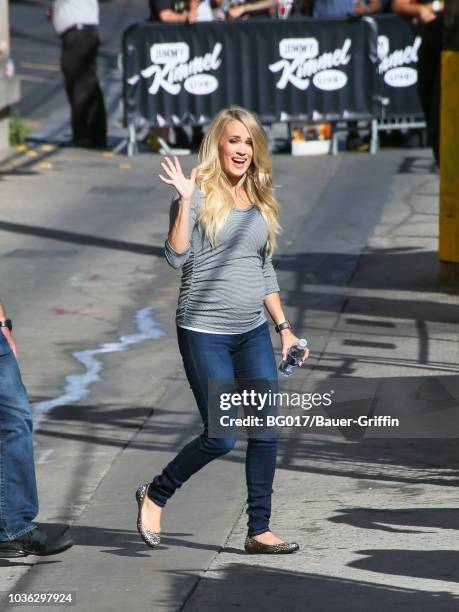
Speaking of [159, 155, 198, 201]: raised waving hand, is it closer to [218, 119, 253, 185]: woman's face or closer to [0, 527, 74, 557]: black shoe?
[218, 119, 253, 185]: woman's face

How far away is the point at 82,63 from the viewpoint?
1919 cm

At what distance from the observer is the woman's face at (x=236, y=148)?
6.11 m

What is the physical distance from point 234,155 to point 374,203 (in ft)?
31.2

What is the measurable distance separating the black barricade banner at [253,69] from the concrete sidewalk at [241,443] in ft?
6.05

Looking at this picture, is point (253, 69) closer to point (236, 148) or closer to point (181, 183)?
point (236, 148)

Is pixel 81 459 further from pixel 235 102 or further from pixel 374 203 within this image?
pixel 235 102

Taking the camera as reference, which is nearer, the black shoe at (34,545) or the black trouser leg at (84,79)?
the black shoe at (34,545)

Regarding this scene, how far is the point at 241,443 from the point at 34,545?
1.95m

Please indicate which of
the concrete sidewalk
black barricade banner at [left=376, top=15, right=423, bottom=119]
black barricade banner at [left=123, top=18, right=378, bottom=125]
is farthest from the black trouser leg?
black barricade banner at [left=376, top=15, right=423, bottom=119]

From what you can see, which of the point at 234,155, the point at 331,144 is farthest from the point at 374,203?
the point at 234,155

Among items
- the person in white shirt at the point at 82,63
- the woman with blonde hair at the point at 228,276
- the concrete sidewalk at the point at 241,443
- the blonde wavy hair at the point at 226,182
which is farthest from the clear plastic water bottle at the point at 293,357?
the person in white shirt at the point at 82,63

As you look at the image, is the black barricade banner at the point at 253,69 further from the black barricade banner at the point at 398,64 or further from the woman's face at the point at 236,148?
the woman's face at the point at 236,148

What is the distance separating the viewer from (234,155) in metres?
6.12

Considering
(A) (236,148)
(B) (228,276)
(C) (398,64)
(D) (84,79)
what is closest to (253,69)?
(C) (398,64)
